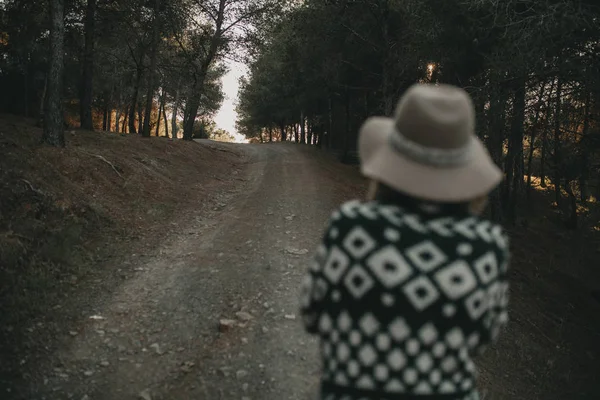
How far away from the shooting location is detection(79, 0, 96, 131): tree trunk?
16.7 metres

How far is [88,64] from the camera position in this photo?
59.3 ft

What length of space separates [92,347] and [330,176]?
15.0 m

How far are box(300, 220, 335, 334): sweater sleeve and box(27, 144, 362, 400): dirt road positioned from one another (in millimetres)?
2962

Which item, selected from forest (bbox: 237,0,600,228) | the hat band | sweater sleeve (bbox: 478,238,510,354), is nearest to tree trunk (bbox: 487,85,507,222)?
forest (bbox: 237,0,600,228)

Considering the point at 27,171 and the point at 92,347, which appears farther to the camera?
the point at 27,171

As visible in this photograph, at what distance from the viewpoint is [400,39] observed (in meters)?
17.6

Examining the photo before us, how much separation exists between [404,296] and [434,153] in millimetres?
569

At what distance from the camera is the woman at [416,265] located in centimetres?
159

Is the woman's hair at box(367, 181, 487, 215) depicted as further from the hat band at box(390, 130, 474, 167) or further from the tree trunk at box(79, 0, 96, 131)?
the tree trunk at box(79, 0, 96, 131)

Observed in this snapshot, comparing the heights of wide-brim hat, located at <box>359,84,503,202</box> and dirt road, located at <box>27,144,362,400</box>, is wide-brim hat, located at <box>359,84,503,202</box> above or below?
above

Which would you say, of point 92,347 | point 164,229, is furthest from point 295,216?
point 92,347

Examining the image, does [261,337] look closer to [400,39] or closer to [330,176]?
[330,176]

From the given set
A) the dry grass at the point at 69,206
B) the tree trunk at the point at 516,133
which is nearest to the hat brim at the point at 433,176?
the dry grass at the point at 69,206

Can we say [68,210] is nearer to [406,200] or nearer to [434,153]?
[406,200]
